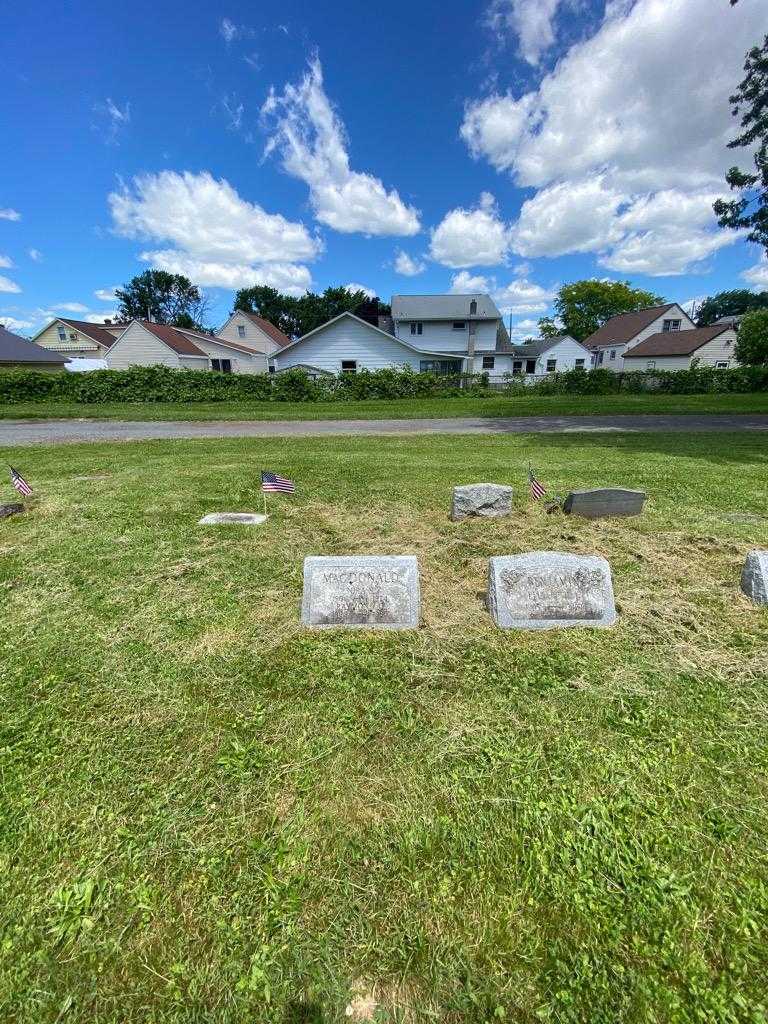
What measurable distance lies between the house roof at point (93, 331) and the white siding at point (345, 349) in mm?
25871

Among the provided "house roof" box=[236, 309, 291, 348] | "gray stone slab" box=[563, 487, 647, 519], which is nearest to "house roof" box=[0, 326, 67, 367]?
"house roof" box=[236, 309, 291, 348]

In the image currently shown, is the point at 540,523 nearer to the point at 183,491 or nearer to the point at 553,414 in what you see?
the point at 183,491

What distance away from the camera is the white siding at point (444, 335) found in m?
31.7

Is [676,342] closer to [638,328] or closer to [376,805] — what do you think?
[638,328]

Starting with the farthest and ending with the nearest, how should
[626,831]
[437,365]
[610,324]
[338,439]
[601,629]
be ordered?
[610,324] → [437,365] → [338,439] → [601,629] → [626,831]

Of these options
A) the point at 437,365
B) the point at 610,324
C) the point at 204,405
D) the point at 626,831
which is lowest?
the point at 626,831

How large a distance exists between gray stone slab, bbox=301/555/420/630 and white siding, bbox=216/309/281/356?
1614 inches

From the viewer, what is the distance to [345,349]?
27625mm

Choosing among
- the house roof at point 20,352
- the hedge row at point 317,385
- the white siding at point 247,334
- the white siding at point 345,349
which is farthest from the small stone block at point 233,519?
the white siding at point 247,334

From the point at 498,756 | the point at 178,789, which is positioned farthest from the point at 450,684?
the point at 178,789

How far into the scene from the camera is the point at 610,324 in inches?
1896

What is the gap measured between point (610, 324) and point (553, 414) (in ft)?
132

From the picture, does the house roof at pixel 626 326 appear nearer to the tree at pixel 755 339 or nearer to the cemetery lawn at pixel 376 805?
the tree at pixel 755 339

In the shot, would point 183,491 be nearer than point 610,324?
Yes
